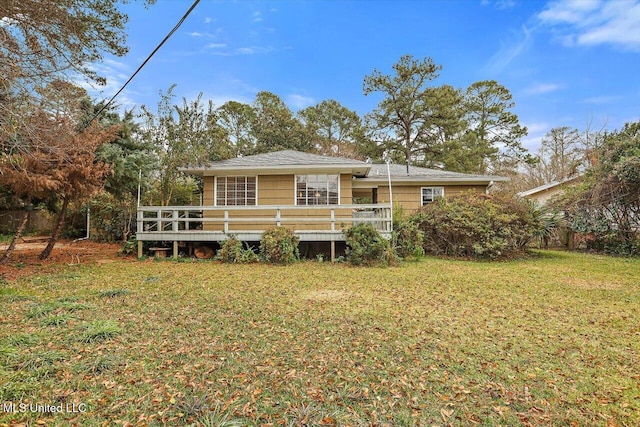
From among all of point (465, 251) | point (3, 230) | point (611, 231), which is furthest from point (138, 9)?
point (3, 230)

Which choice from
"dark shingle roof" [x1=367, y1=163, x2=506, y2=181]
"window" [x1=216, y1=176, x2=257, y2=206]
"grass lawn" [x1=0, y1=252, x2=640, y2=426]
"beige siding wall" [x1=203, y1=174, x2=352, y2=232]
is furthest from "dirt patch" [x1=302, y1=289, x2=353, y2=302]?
A: "dark shingle roof" [x1=367, y1=163, x2=506, y2=181]

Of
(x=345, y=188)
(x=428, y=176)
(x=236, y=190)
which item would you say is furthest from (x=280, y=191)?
(x=428, y=176)

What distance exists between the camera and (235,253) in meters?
9.27

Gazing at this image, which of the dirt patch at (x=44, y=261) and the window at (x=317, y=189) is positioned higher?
the window at (x=317, y=189)

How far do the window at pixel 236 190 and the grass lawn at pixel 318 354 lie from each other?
5.67 metres

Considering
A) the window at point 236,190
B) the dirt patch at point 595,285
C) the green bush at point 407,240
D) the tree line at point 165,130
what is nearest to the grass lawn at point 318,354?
the dirt patch at point 595,285

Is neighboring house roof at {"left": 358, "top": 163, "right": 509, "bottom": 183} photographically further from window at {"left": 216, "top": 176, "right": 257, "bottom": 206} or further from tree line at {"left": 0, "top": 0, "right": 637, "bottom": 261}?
window at {"left": 216, "top": 176, "right": 257, "bottom": 206}

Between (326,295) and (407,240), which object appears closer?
(326,295)

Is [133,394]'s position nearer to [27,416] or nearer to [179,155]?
[27,416]

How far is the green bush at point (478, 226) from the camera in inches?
396

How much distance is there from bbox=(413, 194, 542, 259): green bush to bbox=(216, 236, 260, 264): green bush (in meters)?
5.46

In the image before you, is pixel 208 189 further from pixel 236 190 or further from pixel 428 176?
Result: pixel 428 176

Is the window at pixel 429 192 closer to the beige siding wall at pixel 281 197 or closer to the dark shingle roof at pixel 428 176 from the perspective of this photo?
the dark shingle roof at pixel 428 176

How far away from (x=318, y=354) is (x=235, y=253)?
6412 mm
